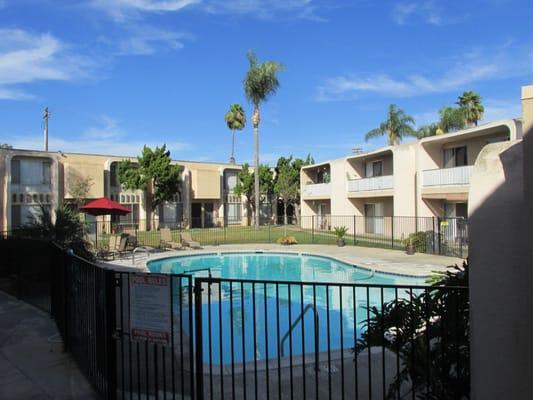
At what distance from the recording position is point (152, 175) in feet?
126

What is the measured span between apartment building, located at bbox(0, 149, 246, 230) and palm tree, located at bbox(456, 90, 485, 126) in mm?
24086

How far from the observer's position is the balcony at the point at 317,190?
117ft

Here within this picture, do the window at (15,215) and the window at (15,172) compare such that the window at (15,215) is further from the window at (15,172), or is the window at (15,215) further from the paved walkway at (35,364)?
the paved walkway at (35,364)

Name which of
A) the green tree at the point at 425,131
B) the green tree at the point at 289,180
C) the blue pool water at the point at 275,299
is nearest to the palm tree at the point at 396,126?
the green tree at the point at 425,131

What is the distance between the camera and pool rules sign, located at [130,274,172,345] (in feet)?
13.6

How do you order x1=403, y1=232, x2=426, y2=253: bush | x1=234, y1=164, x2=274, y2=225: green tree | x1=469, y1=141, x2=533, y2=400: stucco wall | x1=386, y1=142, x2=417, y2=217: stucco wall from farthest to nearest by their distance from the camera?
x1=234, y1=164, x2=274, y2=225: green tree → x1=386, y1=142, x2=417, y2=217: stucco wall → x1=403, y1=232, x2=426, y2=253: bush → x1=469, y1=141, x2=533, y2=400: stucco wall

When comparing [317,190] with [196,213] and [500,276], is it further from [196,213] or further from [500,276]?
[500,276]

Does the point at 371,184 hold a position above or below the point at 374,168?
below

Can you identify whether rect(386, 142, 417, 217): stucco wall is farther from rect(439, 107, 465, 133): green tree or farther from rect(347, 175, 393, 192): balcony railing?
rect(439, 107, 465, 133): green tree

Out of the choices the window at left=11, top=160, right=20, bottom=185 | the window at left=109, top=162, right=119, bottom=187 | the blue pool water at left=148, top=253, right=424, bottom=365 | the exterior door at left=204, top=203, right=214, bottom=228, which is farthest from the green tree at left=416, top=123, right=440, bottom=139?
the window at left=11, top=160, right=20, bottom=185

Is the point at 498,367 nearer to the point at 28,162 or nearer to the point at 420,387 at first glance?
the point at 420,387

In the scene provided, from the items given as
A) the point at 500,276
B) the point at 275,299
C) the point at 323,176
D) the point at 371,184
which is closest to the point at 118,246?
the point at 275,299

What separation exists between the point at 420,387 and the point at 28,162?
1443 inches

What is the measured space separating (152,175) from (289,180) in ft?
45.8
